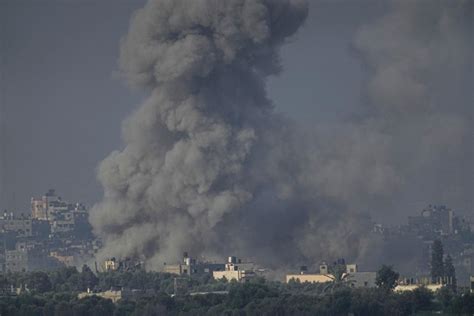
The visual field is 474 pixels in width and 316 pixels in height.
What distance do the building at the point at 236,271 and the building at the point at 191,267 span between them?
0.34m

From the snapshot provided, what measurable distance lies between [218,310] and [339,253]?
53.3 ft

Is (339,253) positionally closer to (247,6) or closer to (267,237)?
(267,237)

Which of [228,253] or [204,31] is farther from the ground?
[204,31]

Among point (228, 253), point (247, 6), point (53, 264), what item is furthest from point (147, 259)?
point (53, 264)

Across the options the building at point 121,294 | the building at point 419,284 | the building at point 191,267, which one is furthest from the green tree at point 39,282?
the building at point 419,284

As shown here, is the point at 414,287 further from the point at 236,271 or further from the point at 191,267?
the point at 191,267

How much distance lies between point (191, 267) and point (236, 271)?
6.66 ft

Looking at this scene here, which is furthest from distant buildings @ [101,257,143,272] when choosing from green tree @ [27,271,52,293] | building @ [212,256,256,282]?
green tree @ [27,271,52,293]

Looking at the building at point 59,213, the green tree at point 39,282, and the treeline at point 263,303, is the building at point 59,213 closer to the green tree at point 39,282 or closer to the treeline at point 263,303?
the green tree at point 39,282

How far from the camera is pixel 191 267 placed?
89.0 metres

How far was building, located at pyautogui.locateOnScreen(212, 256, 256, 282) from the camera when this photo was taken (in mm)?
86688

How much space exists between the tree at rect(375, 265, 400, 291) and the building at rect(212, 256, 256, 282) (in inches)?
219

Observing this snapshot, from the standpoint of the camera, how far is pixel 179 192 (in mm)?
89375

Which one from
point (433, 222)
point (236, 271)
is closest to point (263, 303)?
point (236, 271)
